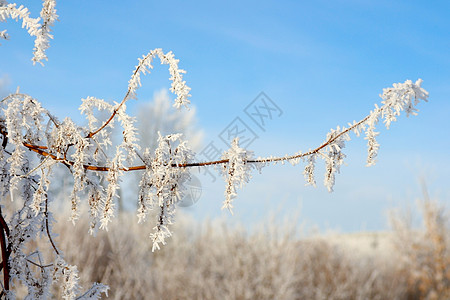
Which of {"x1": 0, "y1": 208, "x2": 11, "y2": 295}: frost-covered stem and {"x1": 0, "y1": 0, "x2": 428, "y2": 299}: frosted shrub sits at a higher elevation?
{"x1": 0, "y1": 0, "x2": 428, "y2": 299}: frosted shrub

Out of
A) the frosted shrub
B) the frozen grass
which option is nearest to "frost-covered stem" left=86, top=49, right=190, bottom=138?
the frosted shrub

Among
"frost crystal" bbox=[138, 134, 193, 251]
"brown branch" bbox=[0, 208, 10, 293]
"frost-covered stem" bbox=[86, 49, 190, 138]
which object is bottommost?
"brown branch" bbox=[0, 208, 10, 293]

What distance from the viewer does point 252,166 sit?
141 centimetres

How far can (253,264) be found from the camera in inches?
246

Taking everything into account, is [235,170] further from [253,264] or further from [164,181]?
[253,264]

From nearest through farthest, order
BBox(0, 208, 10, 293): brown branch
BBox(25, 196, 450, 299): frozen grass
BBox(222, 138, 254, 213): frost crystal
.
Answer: BBox(222, 138, 254, 213): frost crystal
BBox(0, 208, 10, 293): brown branch
BBox(25, 196, 450, 299): frozen grass

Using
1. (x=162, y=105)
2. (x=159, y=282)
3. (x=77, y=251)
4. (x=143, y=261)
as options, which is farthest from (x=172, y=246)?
(x=162, y=105)

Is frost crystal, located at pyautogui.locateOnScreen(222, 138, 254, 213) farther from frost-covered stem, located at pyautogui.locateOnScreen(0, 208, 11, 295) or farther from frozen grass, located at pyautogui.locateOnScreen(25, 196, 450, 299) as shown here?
frozen grass, located at pyautogui.locateOnScreen(25, 196, 450, 299)

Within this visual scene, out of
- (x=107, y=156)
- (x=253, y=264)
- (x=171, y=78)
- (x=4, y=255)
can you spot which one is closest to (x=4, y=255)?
(x=4, y=255)

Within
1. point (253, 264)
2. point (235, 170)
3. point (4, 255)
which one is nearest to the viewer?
point (235, 170)

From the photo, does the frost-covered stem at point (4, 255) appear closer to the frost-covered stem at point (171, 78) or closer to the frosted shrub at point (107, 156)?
the frosted shrub at point (107, 156)

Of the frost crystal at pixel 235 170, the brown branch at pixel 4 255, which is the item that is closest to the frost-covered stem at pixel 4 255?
the brown branch at pixel 4 255

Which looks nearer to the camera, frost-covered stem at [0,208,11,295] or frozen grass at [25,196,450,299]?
frost-covered stem at [0,208,11,295]

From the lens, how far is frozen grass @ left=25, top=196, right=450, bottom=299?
617 cm
